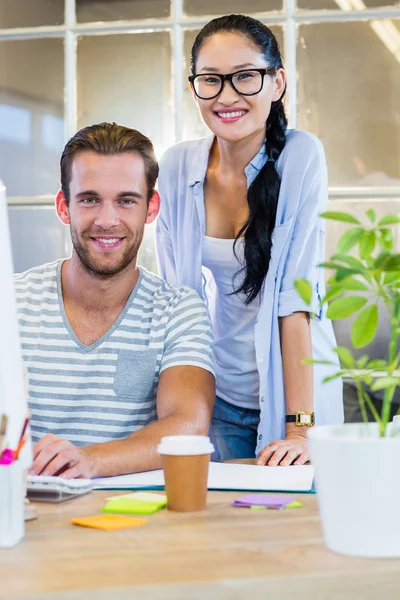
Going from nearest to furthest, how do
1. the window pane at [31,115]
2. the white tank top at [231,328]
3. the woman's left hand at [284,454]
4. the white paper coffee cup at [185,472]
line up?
the white paper coffee cup at [185,472] → the woman's left hand at [284,454] → the white tank top at [231,328] → the window pane at [31,115]

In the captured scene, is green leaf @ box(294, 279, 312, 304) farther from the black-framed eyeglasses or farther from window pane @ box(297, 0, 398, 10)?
window pane @ box(297, 0, 398, 10)

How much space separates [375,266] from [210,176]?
4.60 ft

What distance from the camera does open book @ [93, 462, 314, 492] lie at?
4.08 feet

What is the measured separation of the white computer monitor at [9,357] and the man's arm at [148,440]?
0.39 m

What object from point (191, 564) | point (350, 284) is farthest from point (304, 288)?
point (191, 564)

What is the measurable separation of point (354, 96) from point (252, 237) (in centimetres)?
124

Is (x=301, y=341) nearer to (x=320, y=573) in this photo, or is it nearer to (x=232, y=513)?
(x=232, y=513)

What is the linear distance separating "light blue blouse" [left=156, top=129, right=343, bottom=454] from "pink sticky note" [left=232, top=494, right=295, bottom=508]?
2.75 feet

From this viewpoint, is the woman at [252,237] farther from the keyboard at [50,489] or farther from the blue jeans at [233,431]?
the keyboard at [50,489]

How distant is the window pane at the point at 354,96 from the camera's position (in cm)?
304

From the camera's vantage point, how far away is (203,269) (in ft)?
7.13

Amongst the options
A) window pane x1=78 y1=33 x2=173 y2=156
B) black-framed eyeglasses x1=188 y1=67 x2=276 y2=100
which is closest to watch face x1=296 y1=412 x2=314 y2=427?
black-framed eyeglasses x1=188 y1=67 x2=276 y2=100

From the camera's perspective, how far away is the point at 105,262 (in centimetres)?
193

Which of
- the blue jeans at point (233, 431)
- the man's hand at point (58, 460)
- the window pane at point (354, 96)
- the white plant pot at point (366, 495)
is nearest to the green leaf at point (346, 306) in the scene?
the white plant pot at point (366, 495)
